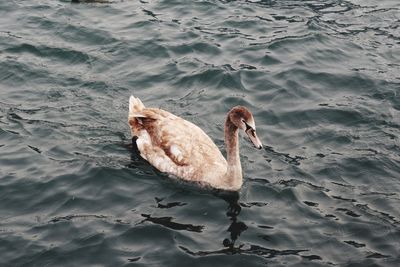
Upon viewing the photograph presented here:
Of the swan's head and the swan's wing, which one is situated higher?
the swan's head

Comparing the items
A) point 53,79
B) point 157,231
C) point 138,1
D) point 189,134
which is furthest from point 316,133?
point 138,1

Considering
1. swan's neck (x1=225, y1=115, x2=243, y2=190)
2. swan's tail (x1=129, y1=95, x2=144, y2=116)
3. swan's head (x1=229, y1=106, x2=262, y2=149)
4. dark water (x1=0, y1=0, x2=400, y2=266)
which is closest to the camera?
dark water (x1=0, y1=0, x2=400, y2=266)

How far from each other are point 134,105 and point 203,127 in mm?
1722

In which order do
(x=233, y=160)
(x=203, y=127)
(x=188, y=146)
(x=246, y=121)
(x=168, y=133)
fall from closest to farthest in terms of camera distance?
(x=246, y=121) → (x=233, y=160) → (x=188, y=146) → (x=168, y=133) → (x=203, y=127)

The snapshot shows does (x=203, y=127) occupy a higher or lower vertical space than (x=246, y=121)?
lower

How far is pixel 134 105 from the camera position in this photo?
14883mm

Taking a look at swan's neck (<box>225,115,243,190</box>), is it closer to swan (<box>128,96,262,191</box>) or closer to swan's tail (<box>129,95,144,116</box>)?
swan (<box>128,96,262,191</box>)

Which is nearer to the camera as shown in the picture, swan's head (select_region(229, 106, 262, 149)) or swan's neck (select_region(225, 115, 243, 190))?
swan's head (select_region(229, 106, 262, 149))

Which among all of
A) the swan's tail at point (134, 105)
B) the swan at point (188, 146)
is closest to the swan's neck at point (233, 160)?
the swan at point (188, 146)

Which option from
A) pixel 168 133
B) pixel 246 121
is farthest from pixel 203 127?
pixel 246 121

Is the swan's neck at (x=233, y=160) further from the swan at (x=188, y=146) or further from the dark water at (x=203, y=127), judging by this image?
the dark water at (x=203, y=127)

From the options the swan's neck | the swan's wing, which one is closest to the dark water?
the swan's neck

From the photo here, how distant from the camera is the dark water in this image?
11.2 meters

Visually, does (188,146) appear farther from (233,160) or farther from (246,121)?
(246,121)
